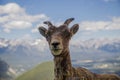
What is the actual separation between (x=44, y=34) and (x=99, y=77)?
4.67ft

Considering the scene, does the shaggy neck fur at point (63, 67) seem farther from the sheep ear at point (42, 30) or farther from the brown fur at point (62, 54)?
the sheep ear at point (42, 30)

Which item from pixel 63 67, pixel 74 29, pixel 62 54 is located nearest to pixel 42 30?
pixel 74 29

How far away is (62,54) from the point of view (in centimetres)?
656

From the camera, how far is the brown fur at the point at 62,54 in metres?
6.43

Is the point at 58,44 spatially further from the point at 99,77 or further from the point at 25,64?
the point at 25,64

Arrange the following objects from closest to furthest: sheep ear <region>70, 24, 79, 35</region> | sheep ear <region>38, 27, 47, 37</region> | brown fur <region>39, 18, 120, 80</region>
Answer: brown fur <region>39, 18, 120, 80</region>, sheep ear <region>70, 24, 79, 35</region>, sheep ear <region>38, 27, 47, 37</region>

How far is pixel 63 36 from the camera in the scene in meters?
6.80

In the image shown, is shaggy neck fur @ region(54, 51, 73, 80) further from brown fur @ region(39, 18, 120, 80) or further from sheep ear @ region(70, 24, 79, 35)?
sheep ear @ region(70, 24, 79, 35)

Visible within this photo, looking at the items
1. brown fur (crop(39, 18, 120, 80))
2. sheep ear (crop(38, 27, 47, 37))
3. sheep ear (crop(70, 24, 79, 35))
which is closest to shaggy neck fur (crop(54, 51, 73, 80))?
brown fur (crop(39, 18, 120, 80))

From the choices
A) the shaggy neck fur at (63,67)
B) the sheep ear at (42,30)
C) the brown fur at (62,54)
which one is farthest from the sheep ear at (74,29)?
the shaggy neck fur at (63,67)

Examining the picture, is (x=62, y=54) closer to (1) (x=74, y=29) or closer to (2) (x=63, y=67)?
(2) (x=63, y=67)

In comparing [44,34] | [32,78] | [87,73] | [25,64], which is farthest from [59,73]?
[25,64]

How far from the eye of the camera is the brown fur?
253 inches

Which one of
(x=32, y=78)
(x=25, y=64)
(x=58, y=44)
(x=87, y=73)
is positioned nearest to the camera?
(x=58, y=44)
